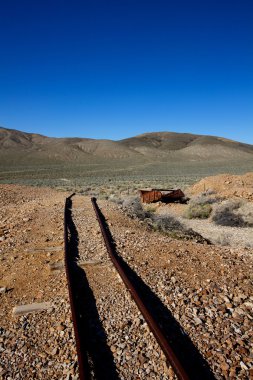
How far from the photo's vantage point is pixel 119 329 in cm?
503

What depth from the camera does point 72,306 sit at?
5367 mm

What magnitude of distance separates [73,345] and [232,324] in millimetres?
2404

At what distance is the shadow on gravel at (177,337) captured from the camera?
13.7 feet

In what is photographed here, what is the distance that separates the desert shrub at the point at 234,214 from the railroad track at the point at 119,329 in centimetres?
995

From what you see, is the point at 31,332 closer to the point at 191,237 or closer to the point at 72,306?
the point at 72,306

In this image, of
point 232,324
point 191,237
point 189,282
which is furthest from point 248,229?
point 232,324

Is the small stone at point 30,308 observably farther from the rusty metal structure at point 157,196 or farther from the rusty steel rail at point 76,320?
the rusty metal structure at point 157,196

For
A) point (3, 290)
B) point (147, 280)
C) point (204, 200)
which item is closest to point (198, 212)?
point (204, 200)

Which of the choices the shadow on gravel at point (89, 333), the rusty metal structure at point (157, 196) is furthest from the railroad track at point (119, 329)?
the rusty metal structure at point (157, 196)

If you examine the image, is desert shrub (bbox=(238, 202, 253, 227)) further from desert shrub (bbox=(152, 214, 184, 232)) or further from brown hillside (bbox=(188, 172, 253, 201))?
desert shrub (bbox=(152, 214, 184, 232))

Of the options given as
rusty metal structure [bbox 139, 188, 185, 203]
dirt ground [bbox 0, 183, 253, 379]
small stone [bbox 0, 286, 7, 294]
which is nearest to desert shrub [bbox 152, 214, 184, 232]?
dirt ground [bbox 0, 183, 253, 379]

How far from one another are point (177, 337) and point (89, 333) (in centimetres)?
127

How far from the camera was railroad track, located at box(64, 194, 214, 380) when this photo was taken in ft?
13.6

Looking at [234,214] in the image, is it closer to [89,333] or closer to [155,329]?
[155,329]
